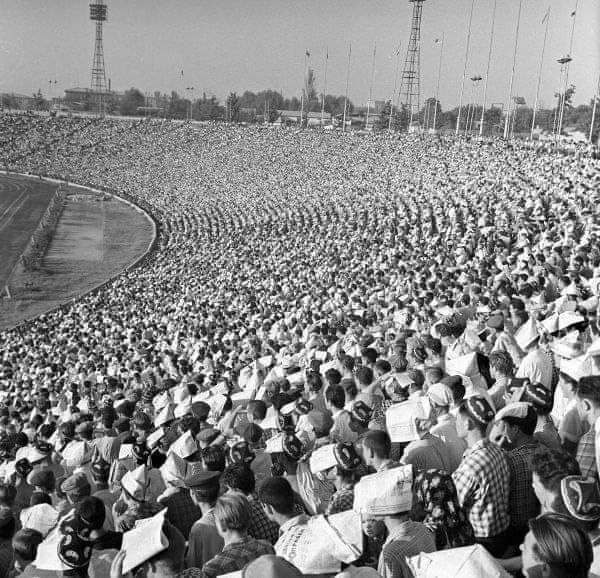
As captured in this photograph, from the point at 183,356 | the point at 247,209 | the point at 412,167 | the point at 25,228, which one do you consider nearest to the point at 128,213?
the point at 25,228

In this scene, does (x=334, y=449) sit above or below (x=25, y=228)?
above

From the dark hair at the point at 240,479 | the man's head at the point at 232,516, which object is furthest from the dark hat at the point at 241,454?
the man's head at the point at 232,516

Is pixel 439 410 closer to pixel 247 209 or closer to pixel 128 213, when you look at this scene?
pixel 247 209

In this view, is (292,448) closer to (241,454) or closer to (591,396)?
(241,454)

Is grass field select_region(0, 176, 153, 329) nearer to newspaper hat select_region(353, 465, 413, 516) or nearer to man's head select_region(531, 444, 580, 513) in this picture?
newspaper hat select_region(353, 465, 413, 516)

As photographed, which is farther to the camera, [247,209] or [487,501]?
[247,209]

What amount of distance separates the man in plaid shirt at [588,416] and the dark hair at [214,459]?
289 cm

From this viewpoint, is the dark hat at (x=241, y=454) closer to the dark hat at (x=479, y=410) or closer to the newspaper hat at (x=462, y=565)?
the dark hat at (x=479, y=410)

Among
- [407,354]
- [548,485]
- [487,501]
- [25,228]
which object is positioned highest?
[548,485]

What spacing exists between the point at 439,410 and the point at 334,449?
154cm

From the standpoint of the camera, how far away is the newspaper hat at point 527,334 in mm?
9734

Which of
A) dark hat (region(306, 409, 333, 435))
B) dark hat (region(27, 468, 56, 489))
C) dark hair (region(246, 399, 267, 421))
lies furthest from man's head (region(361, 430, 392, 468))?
dark hat (region(27, 468, 56, 489))

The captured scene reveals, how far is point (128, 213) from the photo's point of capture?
225 ft

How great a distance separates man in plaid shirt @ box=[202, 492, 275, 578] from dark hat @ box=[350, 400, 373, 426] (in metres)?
2.73
